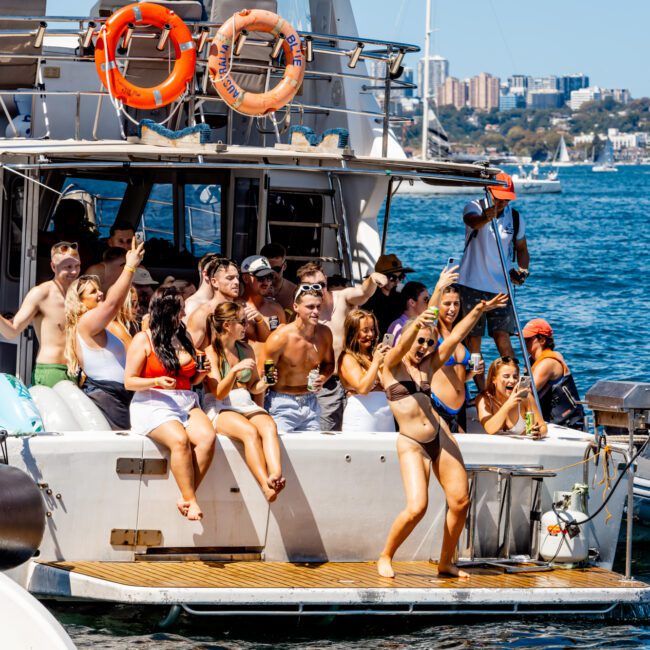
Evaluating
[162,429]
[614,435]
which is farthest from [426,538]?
[614,435]

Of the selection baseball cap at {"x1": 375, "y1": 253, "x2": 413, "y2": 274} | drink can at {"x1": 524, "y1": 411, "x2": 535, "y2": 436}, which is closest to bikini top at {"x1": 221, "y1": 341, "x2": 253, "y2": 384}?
drink can at {"x1": 524, "y1": 411, "x2": 535, "y2": 436}

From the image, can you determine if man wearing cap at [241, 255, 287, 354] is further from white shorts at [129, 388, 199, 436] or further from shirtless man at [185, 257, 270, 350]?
white shorts at [129, 388, 199, 436]

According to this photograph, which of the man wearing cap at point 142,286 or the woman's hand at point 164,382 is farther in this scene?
the man wearing cap at point 142,286

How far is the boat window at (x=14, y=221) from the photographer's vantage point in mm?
9750

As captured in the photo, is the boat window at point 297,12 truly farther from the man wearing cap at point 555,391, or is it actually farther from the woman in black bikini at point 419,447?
the woman in black bikini at point 419,447

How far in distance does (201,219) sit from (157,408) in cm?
407

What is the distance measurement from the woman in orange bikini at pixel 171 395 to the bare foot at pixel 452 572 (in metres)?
1.48

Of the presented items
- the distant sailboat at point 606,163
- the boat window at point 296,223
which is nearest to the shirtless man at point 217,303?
the boat window at point 296,223

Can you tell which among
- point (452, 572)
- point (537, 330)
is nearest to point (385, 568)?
point (452, 572)

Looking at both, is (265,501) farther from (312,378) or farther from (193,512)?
(312,378)

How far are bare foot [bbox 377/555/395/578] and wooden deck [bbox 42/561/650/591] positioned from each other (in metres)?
0.05

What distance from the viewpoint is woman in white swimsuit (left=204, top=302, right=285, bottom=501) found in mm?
7859

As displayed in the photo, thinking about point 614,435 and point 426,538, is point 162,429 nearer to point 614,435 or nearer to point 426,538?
point 426,538

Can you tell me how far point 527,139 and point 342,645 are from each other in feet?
622
